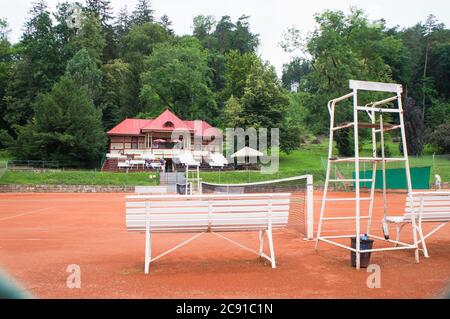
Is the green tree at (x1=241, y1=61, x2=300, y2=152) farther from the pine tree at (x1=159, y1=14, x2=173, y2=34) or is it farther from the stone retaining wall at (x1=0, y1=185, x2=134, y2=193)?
the pine tree at (x1=159, y1=14, x2=173, y2=34)

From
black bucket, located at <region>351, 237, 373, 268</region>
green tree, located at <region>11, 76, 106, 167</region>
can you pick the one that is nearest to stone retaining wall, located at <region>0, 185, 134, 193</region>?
green tree, located at <region>11, 76, 106, 167</region>

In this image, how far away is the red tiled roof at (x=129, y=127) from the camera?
4778 centimetres

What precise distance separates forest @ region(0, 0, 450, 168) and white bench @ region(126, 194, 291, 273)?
37.3 m

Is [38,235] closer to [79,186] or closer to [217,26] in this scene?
[79,186]

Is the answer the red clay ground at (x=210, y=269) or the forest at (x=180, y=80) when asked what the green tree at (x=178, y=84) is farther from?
the red clay ground at (x=210, y=269)

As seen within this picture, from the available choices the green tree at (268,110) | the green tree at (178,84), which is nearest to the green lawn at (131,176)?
the green tree at (268,110)

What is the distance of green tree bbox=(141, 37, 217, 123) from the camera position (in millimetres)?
54344

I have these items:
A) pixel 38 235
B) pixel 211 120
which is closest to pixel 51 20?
pixel 211 120

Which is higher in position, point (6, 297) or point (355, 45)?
A: point (355, 45)

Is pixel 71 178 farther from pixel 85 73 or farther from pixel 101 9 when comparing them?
pixel 101 9

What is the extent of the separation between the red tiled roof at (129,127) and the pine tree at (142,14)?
135ft

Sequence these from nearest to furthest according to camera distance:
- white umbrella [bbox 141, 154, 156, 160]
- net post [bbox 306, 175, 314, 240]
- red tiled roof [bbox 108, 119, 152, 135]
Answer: net post [bbox 306, 175, 314, 240]
white umbrella [bbox 141, 154, 156, 160]
red tiled roof [bbox 108, 119, 152, 135]

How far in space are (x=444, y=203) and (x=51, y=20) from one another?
2644 inches
